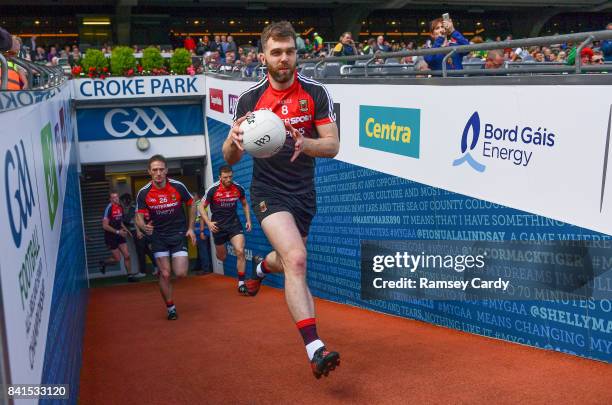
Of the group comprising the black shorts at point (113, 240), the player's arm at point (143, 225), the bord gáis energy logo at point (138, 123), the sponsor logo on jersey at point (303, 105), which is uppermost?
the sponsor logo on jersey at point (303, 105)

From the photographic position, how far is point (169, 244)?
909 centimetres

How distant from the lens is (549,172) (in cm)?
557

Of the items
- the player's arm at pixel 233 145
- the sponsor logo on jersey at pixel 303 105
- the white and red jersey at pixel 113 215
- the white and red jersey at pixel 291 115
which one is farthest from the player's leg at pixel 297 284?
the white and red jersey at pixel 113 215

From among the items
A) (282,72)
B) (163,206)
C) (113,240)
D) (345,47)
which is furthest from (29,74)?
(113,240)

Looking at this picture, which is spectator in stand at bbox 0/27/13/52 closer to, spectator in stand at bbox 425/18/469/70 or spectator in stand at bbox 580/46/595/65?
spectator in stand at bbox 425/18/469/70

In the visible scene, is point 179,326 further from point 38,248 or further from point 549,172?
point 38,248

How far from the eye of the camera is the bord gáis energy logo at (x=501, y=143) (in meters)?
5.68

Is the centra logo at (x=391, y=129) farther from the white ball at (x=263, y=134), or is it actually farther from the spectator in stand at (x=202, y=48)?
the spectator in stand at (x=202, y=48)

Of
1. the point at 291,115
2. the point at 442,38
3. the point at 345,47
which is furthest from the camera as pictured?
the point at 345,47

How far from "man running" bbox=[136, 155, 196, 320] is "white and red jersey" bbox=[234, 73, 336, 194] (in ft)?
13.6

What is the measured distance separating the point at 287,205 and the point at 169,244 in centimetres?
453

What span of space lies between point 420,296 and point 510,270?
5.03ft

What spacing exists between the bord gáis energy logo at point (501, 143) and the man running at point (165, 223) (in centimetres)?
407

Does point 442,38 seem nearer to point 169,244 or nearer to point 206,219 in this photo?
point 206,219
